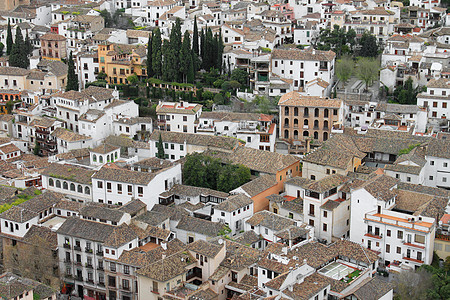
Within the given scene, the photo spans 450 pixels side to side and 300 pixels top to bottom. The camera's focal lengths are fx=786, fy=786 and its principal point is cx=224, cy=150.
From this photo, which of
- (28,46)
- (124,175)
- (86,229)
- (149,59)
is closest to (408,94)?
(149,59)

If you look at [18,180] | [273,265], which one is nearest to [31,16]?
[18,180]

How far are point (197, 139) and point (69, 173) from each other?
444 inches

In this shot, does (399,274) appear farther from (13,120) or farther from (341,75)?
(13,120)

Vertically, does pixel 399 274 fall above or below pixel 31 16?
below

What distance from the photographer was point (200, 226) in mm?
56281

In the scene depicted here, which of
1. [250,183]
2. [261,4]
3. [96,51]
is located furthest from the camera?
[261,4]

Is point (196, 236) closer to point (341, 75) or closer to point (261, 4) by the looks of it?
point (341, 75)

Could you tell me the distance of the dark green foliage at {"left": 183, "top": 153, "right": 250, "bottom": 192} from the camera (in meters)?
62.2

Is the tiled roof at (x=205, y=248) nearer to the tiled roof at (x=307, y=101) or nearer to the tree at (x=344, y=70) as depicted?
the tiled roof at (x=307, y=101)

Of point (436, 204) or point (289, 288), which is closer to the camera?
point (289, 288)

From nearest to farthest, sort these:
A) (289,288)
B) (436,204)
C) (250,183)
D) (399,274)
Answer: (289,288) → (399,274) → (436,204) → (250,183)

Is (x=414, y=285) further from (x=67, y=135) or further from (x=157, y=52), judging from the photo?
(x=157, y=52)

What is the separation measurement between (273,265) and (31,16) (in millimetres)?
63956

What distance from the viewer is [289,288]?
153 ft
